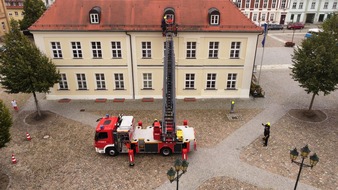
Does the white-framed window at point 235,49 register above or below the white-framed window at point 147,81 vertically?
above

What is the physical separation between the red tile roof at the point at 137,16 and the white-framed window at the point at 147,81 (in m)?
4.42

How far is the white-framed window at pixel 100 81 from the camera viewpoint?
25539 mm

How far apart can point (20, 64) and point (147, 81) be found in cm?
1079

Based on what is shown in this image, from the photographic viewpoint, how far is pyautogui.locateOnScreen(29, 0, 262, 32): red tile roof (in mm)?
23578

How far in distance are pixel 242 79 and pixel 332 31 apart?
8205 mm

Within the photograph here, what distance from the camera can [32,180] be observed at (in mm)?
15945

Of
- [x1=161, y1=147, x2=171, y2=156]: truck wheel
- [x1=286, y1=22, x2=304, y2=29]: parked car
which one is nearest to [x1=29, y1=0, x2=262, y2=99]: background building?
[x1=161, y1=147, x2=171, y2=156]: truck wheel

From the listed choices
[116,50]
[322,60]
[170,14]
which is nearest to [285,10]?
→ [322,60]

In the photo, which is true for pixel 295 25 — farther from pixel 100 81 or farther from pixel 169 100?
pixel 169 100

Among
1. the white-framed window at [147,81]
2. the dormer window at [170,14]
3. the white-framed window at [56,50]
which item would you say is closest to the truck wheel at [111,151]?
the white-framed window at [147,81]

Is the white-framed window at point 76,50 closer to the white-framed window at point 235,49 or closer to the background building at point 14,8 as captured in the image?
the white-framed window at point 235,49

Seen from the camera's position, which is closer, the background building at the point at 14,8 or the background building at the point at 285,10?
the background building at the point at 285,10

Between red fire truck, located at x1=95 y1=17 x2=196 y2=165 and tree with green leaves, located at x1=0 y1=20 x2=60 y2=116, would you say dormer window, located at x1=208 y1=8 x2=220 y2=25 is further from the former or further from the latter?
tree with green leaves, located at x1=0 y1=20 x2=60 y2=116

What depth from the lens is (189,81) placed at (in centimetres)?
2577
